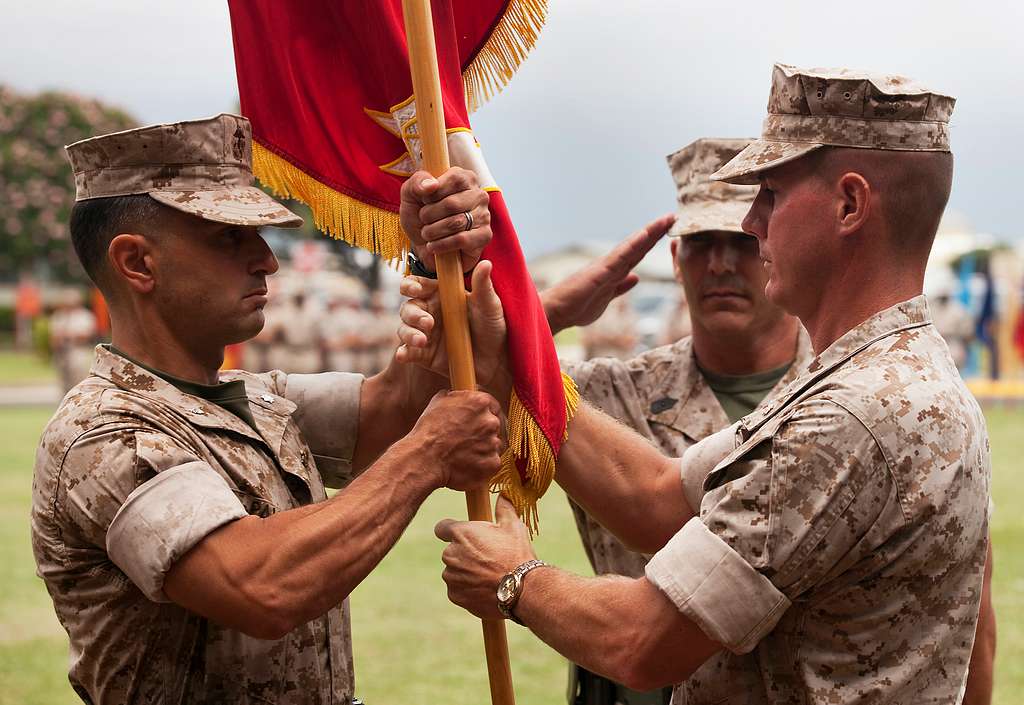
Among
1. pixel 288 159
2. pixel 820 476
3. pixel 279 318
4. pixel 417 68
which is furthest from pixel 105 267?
pixel 279 318

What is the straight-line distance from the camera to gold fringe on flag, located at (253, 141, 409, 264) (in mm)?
3465

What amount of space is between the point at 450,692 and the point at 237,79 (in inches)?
174

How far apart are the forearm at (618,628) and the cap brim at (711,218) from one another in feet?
5.59

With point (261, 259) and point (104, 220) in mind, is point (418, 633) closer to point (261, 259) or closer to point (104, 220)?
point (261, 259)

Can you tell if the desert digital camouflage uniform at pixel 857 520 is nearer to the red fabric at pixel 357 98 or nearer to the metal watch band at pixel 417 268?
the red fabric at pixel 357 98

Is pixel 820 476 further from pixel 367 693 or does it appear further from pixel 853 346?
pixel 367 693

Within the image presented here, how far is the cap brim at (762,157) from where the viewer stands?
272 centimetres

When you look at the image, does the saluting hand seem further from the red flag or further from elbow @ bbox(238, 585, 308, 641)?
elbow @ bbox(238, 585, 308, 641)

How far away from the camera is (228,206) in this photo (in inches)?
120

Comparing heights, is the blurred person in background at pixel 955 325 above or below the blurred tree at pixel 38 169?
below

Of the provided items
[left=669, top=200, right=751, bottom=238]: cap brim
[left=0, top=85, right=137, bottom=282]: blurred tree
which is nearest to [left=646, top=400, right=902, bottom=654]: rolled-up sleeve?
[left=669, top=200, right=751, bottom=238]: cap brim

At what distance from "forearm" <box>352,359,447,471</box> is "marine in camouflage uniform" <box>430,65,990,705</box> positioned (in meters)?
0.90

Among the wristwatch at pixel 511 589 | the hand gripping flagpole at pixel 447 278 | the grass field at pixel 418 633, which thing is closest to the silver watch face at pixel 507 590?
the wristwatch at pixel 511 589

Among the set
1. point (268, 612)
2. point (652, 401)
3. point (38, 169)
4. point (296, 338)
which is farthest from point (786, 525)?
point (38, 169)
